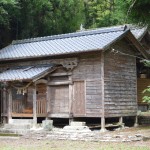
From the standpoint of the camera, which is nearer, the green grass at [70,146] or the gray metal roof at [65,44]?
the green grass at [70,146]

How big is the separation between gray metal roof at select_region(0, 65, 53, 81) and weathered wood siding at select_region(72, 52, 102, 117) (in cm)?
196

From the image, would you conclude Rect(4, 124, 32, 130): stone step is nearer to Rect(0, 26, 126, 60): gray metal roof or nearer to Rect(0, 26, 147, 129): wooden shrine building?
Rect(0, 26, 147, 129): wooden shrine building

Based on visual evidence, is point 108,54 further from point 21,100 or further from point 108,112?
point 21,100

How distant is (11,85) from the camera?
2130 cm

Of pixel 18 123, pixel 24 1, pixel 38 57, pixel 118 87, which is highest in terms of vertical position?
pixel 24 1

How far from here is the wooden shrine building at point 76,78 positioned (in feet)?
64.7

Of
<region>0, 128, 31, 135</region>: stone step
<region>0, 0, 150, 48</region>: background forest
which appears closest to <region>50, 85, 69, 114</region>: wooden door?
<region>0, 128, 31, 135</region>: stone step

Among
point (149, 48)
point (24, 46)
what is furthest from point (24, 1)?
point (149, 48)

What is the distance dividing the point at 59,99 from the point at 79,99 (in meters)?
1.46

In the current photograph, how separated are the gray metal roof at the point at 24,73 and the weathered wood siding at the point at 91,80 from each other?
1.96m

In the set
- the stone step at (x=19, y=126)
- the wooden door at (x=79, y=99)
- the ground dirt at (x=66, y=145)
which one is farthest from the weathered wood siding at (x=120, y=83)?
the ground dirt at (x=66, y=145)

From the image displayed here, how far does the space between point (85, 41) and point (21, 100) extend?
212 inches

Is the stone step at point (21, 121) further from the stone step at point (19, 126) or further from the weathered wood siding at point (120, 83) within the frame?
the weathered wood siding at point (120, 83)

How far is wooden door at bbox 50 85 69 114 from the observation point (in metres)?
20.8
